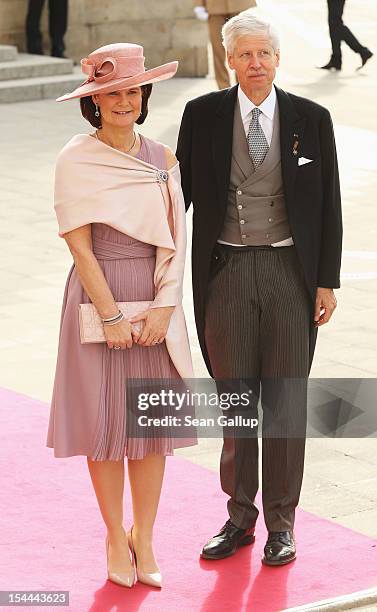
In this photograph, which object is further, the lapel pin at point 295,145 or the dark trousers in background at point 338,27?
the dark trousers in background at point 338,27

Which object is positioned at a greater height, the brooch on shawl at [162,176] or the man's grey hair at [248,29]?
the man's grey hair at [248,29]

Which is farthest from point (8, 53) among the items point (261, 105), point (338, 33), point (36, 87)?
point (261, 105)

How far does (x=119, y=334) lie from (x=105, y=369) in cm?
16

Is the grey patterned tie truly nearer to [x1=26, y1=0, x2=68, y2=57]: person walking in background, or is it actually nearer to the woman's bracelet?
the woman's bracelet

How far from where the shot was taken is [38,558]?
5.69 m

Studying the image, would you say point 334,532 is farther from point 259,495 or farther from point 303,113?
point 303,113

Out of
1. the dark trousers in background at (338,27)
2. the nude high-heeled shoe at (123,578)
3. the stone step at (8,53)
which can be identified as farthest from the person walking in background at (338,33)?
the nude high-heeled shoe at (123,578)

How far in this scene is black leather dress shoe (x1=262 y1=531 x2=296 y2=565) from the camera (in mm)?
5582

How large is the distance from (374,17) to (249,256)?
20.1 metres

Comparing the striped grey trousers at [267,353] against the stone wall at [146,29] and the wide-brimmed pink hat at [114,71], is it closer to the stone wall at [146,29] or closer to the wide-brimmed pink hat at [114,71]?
the wide-brimmed pink hat at [114,71]

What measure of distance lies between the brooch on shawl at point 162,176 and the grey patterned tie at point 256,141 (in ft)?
1.17

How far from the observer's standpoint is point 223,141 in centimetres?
548

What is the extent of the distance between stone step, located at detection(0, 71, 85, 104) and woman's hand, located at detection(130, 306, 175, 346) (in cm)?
1281

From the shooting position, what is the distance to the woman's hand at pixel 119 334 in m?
5.25
